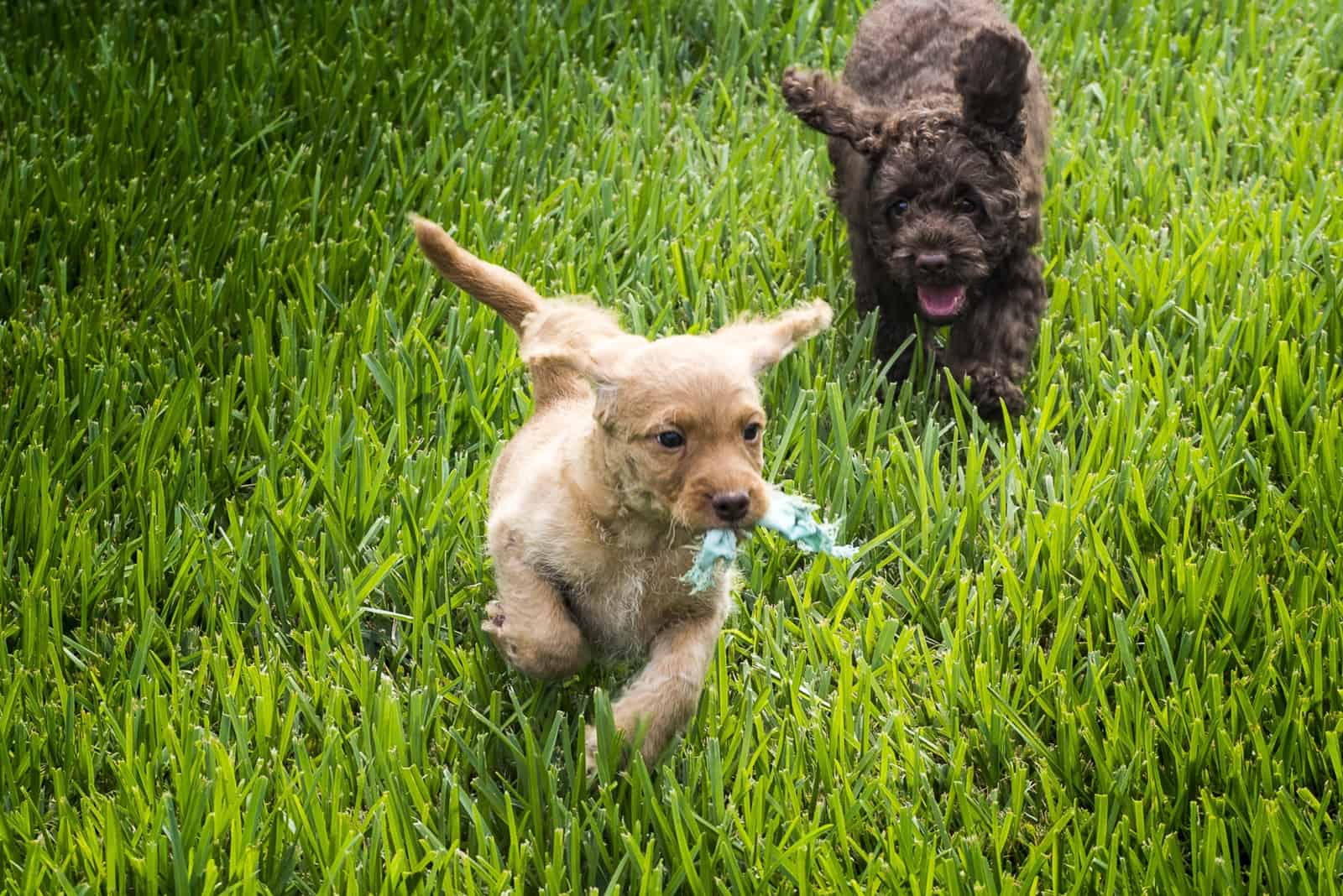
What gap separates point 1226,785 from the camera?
3.51m

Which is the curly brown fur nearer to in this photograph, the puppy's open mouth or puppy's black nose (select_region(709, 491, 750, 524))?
puppy's black nose (select_region(709, 491, 750, 524))

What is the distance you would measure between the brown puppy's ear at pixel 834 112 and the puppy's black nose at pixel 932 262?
0.38 metres

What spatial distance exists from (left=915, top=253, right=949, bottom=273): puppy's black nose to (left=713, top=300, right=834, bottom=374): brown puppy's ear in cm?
100

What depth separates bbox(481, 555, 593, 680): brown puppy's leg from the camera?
140 inches

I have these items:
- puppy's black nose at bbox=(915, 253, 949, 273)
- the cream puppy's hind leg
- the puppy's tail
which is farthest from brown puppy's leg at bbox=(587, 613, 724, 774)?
puppy's black nose at bbox=(915, 253, 949, 273)

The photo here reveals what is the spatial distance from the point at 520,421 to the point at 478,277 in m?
0.68

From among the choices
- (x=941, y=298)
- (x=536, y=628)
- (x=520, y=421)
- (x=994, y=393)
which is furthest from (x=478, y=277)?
(x=994, y=393)

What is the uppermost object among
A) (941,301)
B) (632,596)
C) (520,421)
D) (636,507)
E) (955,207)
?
(955,207)

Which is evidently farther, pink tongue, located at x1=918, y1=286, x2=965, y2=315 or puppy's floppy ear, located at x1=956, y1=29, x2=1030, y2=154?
pink tongue, located at x1=918, y1=286, x2=965, y2=315

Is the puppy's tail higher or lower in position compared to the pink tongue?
higher

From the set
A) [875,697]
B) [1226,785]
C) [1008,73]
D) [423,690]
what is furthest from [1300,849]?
[1008,73]

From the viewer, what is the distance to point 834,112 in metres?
4.93

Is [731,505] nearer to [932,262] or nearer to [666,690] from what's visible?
[666,690]

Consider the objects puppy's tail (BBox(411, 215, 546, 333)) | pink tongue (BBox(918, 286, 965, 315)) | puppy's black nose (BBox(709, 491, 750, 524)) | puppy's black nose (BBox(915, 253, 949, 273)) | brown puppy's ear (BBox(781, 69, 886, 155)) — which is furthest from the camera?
brown puppy's ear (BBox(781, 69, 886, 155))
